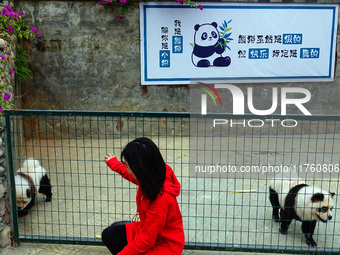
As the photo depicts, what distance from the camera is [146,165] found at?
2.03m

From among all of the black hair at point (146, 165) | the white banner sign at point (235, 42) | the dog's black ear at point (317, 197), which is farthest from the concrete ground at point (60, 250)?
the white banner sign at point (235, 42)

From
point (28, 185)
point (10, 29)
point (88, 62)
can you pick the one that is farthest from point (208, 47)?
point (28, 185)

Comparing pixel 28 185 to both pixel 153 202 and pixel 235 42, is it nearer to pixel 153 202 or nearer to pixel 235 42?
pixel 153 202

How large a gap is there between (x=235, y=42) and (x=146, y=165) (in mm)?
6611

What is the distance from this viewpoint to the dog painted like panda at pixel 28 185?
384cm

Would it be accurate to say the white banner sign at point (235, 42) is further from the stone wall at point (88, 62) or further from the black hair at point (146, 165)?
the black hair at point (146, 165)

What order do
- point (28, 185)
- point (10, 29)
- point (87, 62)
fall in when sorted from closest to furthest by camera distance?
point (28, 185) → point (10, 29) → point (87, 62)

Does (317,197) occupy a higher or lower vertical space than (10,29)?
lower

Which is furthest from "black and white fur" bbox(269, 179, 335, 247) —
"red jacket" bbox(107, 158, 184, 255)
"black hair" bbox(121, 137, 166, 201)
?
"black hair" bbox(121, 137, 166, 201)

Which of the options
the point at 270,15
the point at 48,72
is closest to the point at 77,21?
the point at 48,72

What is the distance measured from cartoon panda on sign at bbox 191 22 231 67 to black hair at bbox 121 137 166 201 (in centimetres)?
619

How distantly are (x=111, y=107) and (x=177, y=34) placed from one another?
2366mm

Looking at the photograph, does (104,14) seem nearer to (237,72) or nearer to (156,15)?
(156,15)

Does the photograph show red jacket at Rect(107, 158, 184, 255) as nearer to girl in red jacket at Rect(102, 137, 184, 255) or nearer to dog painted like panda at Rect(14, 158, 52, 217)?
girl in red jacket at Rect(102, 137, 184, 255)
